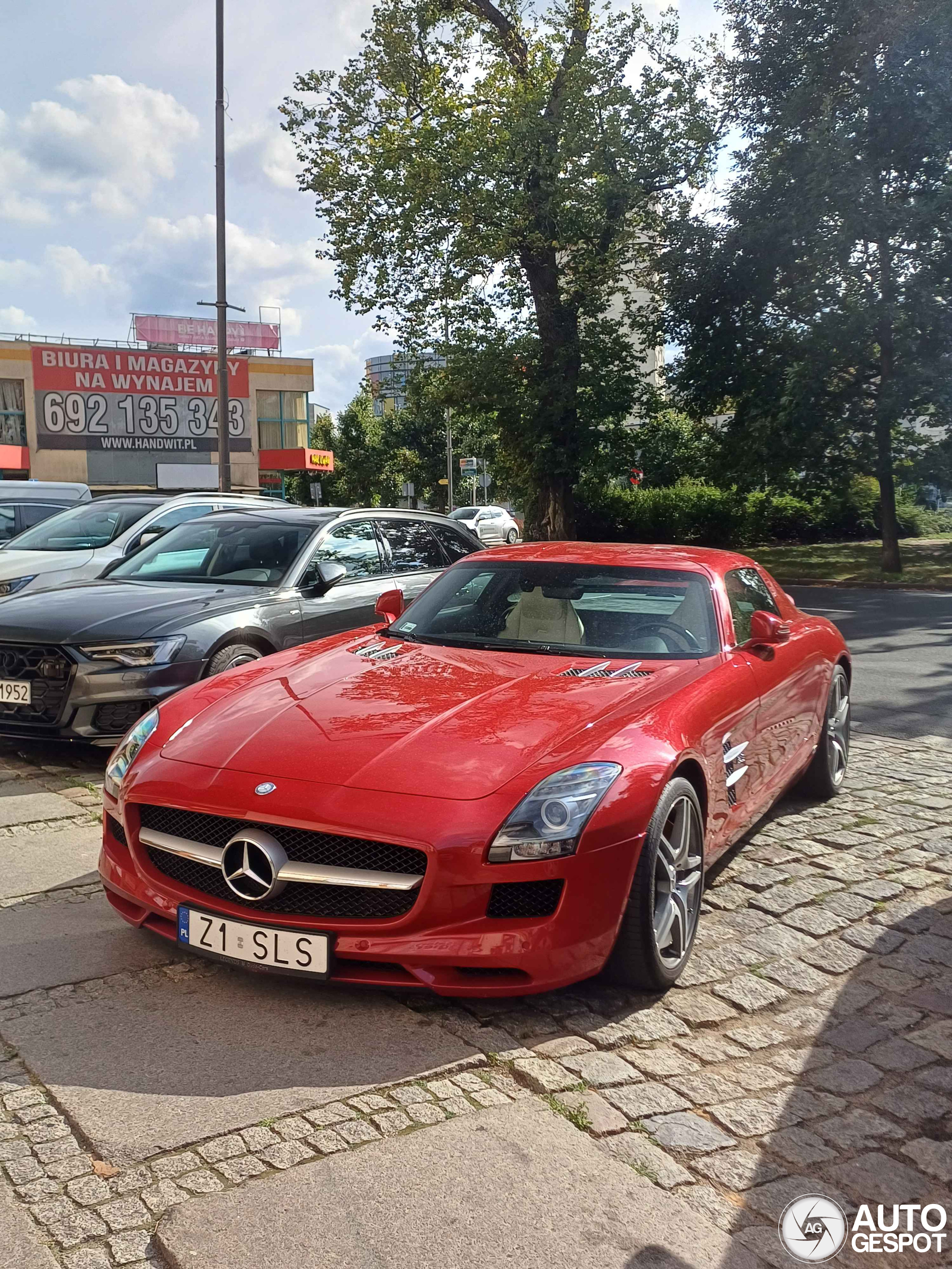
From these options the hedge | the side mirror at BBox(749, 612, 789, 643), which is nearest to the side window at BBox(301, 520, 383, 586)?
the side mirror at BBox(749, 612, 789, 643)

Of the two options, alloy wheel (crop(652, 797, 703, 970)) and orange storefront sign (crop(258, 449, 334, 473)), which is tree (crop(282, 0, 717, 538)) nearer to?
alloy wheel (crop(652, 797, 703, 970))

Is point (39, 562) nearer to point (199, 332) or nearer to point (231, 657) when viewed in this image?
point (231, 657)

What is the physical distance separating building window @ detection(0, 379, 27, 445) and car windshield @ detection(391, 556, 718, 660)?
51.0m

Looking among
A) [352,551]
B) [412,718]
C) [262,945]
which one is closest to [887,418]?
[352,551]

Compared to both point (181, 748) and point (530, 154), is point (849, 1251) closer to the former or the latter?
point (181, 748)

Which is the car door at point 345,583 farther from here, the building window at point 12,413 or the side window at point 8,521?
the building window at point 12,413

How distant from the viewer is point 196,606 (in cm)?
671

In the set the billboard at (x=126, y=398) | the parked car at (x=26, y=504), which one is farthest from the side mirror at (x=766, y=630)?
the billboard at (x=126, y=398)

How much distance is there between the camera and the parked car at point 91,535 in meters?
10.8

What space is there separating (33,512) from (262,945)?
40.9ft

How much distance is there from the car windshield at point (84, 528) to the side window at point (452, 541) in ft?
13.2

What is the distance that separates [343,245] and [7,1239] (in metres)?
26.3

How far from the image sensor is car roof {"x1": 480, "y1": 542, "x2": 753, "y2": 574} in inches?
196

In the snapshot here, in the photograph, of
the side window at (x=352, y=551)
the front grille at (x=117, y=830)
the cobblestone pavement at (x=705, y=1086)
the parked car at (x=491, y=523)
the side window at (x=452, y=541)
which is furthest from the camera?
the parked car at (x=491, y=523)
